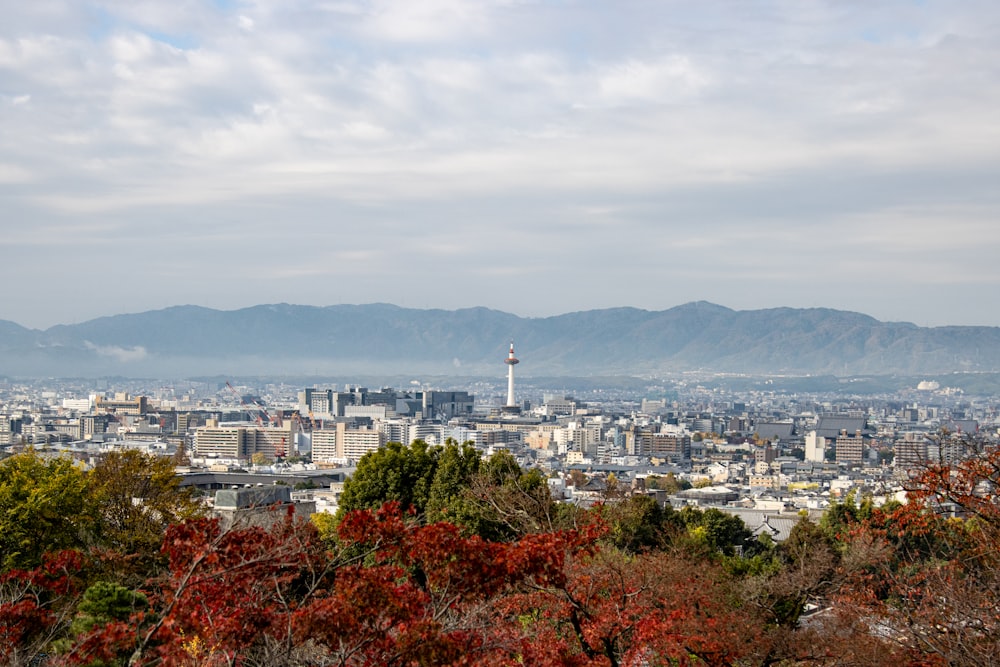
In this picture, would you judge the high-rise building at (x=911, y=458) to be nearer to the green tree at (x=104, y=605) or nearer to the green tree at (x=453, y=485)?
the green tree at (x=453, y=485)

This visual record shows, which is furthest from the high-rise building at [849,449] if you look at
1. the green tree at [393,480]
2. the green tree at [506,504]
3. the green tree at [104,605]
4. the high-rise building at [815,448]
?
the green tree at [104,605]

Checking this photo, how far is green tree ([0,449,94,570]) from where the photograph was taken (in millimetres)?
21062

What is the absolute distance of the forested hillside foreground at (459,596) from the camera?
32.2ft

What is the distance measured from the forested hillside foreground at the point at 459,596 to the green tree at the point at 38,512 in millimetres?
34

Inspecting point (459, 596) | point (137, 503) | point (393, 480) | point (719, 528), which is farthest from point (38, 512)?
point (719, 528)

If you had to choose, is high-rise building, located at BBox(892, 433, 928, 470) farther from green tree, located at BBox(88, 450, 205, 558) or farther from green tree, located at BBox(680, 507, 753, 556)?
green tree, located at BBox(88, 450, 205, 558)

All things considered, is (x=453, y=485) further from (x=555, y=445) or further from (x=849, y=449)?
(x=555, y=445)

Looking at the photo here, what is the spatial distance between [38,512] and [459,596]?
43.0ft

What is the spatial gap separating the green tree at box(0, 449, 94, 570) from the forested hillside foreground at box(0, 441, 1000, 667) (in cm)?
3

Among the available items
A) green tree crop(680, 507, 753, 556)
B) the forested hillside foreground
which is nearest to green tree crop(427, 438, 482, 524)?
the forested hillside foreground

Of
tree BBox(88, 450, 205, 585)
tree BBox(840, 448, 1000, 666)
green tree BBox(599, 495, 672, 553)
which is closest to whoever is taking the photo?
tree BBox(840, 448, 1000, 666)

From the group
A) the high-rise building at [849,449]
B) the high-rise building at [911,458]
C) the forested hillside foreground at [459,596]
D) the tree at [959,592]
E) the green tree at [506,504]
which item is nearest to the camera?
the forested hillside foreground at [459,596]

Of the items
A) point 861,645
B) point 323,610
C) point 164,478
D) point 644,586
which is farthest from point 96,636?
point 164,478

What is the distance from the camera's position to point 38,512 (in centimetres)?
2155
